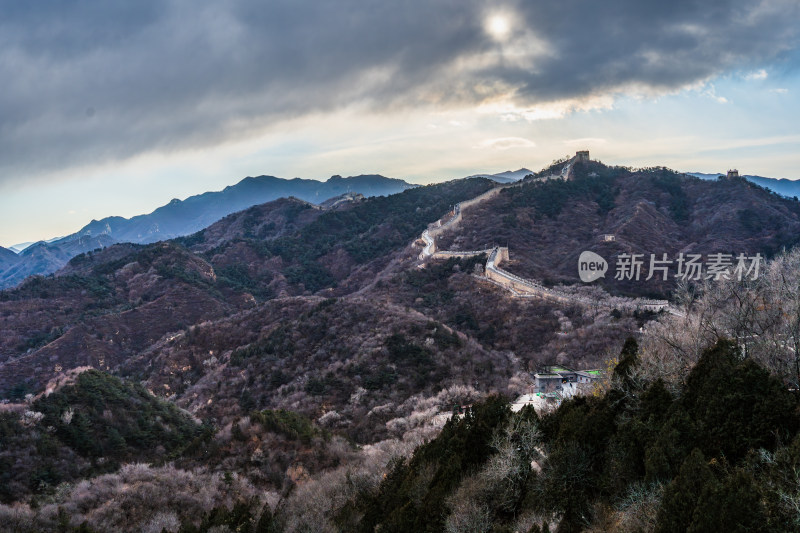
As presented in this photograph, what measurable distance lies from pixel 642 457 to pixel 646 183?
116m

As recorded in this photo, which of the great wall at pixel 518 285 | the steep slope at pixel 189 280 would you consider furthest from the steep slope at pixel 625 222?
the steep slope at pixel 189 280

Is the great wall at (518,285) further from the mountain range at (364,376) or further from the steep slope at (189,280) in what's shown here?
the steep slope at (189,280)

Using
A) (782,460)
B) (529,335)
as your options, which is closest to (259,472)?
(782,460)

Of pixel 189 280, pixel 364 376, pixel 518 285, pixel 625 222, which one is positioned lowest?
pixel 364 376

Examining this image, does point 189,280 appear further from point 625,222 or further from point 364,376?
point 625,222

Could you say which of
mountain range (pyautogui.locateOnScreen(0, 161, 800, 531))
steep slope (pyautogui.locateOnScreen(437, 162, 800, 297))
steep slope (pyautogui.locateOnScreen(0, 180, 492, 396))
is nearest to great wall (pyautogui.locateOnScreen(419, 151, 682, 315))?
mountain range (pyautogui.locateOnScreen(0, 161, 800, 531))

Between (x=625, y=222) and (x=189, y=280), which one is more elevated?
(x=625, y=222)

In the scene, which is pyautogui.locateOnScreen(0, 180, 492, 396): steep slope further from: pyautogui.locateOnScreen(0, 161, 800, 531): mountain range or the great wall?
the great wall

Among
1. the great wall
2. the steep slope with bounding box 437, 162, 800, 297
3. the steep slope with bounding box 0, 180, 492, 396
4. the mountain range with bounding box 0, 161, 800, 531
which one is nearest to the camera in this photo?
the mountain range with bounding box 0, 161, 800, 531

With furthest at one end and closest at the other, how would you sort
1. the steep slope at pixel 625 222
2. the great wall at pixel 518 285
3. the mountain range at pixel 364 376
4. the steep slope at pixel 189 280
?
1. the steep slope at pixel 625 222
2. the steep slope at pixel 189 280
3. the great wall at pixel 518 285
4. the mountain range at pixel 364 376

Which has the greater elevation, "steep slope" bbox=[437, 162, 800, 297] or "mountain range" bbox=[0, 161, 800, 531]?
"steep slope" bbox=[437, 162, 800, 297]

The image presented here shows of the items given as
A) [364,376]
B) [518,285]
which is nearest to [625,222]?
[518,285]

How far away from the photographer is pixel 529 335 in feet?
151

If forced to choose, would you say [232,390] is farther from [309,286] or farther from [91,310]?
[309,286]
